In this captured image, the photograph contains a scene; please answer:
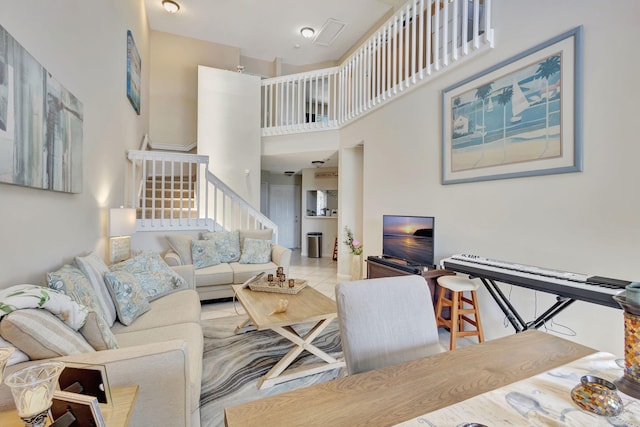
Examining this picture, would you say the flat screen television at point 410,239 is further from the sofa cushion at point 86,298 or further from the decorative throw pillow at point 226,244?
the sofa cushion at point 86,298

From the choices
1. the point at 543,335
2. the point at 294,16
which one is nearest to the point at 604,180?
the point at 543,335

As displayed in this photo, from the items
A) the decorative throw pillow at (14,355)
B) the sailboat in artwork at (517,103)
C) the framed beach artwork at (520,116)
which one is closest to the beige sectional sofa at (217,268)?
the decorative throw pillow at (14,355)

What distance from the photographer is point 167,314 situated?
2020 mm

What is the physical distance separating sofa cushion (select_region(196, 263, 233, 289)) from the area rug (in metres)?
0.59

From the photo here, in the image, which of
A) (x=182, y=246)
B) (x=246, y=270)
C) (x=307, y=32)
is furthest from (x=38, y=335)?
(x=307, y=32)

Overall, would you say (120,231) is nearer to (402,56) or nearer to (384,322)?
(384,322)

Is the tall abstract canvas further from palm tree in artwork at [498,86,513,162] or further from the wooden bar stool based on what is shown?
palm tree in artwork at [498,86,513,162]

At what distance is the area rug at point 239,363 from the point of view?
1.76 metres

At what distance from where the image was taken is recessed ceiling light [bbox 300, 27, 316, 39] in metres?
5.48

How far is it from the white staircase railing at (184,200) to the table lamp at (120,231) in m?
0.83

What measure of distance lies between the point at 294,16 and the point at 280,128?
77.8 inches

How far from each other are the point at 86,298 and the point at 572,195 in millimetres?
3141

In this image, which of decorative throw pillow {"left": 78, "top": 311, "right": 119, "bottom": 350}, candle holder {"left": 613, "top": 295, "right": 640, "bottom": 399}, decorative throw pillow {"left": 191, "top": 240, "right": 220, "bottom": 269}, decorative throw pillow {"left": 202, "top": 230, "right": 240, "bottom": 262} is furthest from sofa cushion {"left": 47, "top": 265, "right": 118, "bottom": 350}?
decorative throw pillow {"left": 202, "top": 230, "right": 240, "bottom": 262}

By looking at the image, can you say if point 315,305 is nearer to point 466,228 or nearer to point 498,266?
point 498,266
